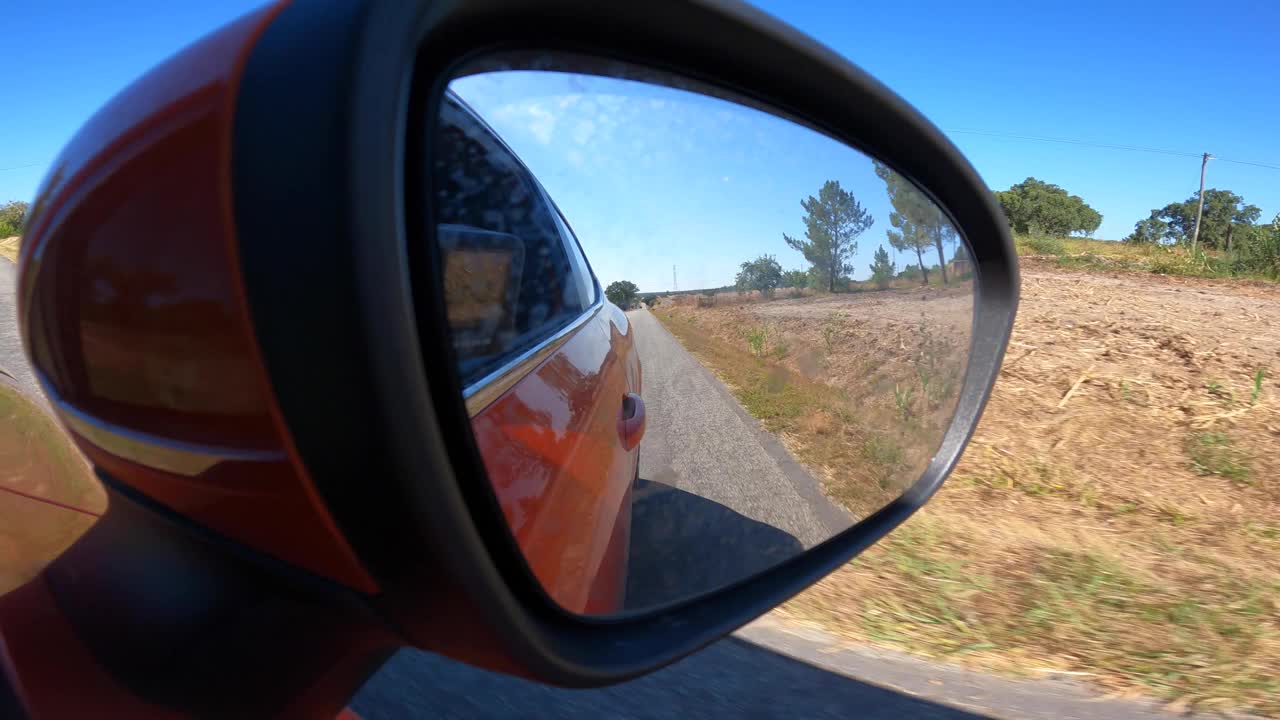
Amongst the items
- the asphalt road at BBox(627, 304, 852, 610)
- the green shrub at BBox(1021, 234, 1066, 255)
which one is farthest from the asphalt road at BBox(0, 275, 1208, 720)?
the green shrub at BBox(1021, 234, 1066, 255)

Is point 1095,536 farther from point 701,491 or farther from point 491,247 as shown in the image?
point 491,247

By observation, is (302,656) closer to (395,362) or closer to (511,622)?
(511,622)

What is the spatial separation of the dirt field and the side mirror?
1.47 feet

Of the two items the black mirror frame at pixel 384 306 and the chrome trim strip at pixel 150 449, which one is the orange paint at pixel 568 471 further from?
the chrome trim strip at pixel 150 449

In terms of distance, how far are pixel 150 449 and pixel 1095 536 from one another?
398cm

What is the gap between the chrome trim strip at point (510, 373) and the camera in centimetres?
97

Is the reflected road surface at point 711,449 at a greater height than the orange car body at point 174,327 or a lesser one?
lesser

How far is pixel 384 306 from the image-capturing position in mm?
650

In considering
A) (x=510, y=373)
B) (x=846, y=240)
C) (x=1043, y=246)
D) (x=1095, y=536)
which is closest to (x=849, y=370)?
(x=846, y=240)

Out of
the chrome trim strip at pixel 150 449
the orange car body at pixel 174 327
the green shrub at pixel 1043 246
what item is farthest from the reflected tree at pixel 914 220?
the green shrub at pixel 1043 246

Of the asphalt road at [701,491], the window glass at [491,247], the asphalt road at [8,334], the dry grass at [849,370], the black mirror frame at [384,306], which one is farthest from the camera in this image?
the asphalt road at [8,334]

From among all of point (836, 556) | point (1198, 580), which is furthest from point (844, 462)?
point (1198, 580)

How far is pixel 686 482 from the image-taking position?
133 cm

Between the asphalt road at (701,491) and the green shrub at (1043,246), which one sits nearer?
the asphalt road at (701,491)
